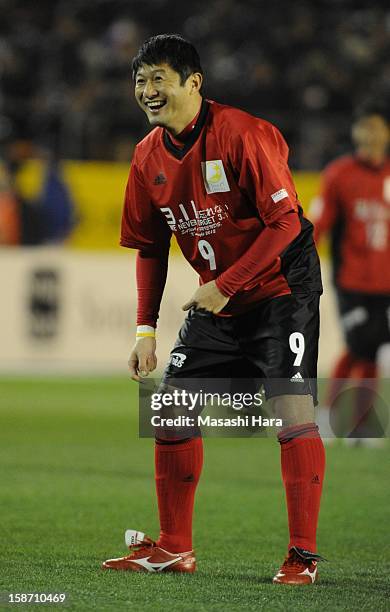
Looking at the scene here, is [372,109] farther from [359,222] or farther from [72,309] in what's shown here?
[72,309]

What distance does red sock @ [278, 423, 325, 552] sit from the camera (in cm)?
431

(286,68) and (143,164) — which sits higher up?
(286,68)

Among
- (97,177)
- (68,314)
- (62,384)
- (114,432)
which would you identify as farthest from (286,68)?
(114,432)

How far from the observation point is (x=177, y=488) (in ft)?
15.1

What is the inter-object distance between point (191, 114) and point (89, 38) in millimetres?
13085

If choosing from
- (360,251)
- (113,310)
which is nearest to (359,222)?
(360,251)

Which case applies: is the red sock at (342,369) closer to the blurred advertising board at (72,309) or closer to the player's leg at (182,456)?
the player's leg at (182,456)

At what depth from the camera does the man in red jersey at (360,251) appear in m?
8.92

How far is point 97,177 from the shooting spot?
14891 millimetres

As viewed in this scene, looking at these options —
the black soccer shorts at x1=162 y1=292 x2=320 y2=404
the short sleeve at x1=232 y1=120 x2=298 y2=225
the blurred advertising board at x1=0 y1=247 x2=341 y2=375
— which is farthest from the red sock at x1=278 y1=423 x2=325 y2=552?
the blurred advertising board at x1=0 y1=247 x2=341 y2=375

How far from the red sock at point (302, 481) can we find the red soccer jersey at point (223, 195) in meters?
0.55

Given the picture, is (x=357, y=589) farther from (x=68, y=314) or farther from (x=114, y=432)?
(x=68, y=314)

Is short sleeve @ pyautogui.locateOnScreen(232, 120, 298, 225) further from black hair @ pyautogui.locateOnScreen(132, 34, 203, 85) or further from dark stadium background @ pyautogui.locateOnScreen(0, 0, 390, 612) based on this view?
dark stadium background @ pyautogui.locateOnScreen(0, 0, 390, 612)

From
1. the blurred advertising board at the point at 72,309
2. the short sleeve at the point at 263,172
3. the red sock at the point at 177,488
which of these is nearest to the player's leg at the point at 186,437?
the red sock at the point at 177,488
